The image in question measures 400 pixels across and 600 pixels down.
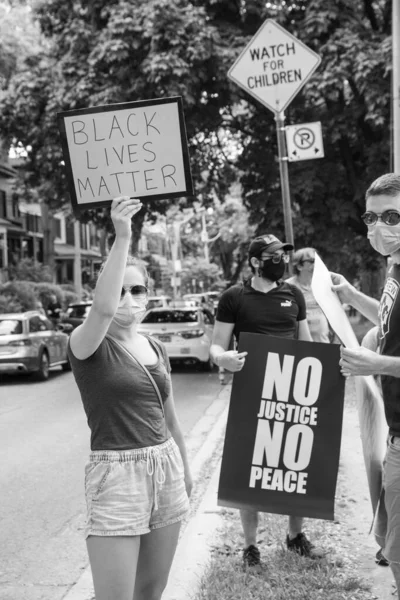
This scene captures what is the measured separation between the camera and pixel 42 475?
23.5ft

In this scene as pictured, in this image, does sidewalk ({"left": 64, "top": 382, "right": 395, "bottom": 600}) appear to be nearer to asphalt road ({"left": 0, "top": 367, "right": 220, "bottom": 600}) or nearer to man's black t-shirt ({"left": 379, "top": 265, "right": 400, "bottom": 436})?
asphalt road ({"left": 0, "top": 367, "right": 220, "bottom": 600})

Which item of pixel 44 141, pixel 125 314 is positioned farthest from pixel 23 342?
pixel 125 314

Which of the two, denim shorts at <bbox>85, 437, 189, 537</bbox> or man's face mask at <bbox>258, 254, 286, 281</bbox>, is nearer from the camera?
denim shorts at <bbox>85, 437, 189, 537</bbox>

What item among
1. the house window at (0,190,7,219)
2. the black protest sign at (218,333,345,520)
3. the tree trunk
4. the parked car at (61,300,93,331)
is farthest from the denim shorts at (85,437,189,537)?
the house window at (0,190,7,219)

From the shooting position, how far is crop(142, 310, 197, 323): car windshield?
16500 millimetres

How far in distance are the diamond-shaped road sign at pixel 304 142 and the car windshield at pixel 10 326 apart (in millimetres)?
9583

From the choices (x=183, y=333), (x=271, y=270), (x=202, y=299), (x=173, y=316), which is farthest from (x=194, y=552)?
(x=202, y=299)

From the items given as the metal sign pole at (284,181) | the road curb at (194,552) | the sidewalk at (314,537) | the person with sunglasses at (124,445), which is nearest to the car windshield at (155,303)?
the sidewalk at (314,537)

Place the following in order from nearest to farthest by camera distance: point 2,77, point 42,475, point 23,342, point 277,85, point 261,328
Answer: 1. point 261,328
2. point 277,85
3. point 42,475
4. point 23,342
5. point 2,77

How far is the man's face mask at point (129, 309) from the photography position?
2.85 m

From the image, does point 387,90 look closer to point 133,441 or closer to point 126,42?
point 126,42

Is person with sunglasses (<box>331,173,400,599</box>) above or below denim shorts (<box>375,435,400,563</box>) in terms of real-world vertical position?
above

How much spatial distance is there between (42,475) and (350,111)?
982cm

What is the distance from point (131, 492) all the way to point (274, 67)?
504cm
